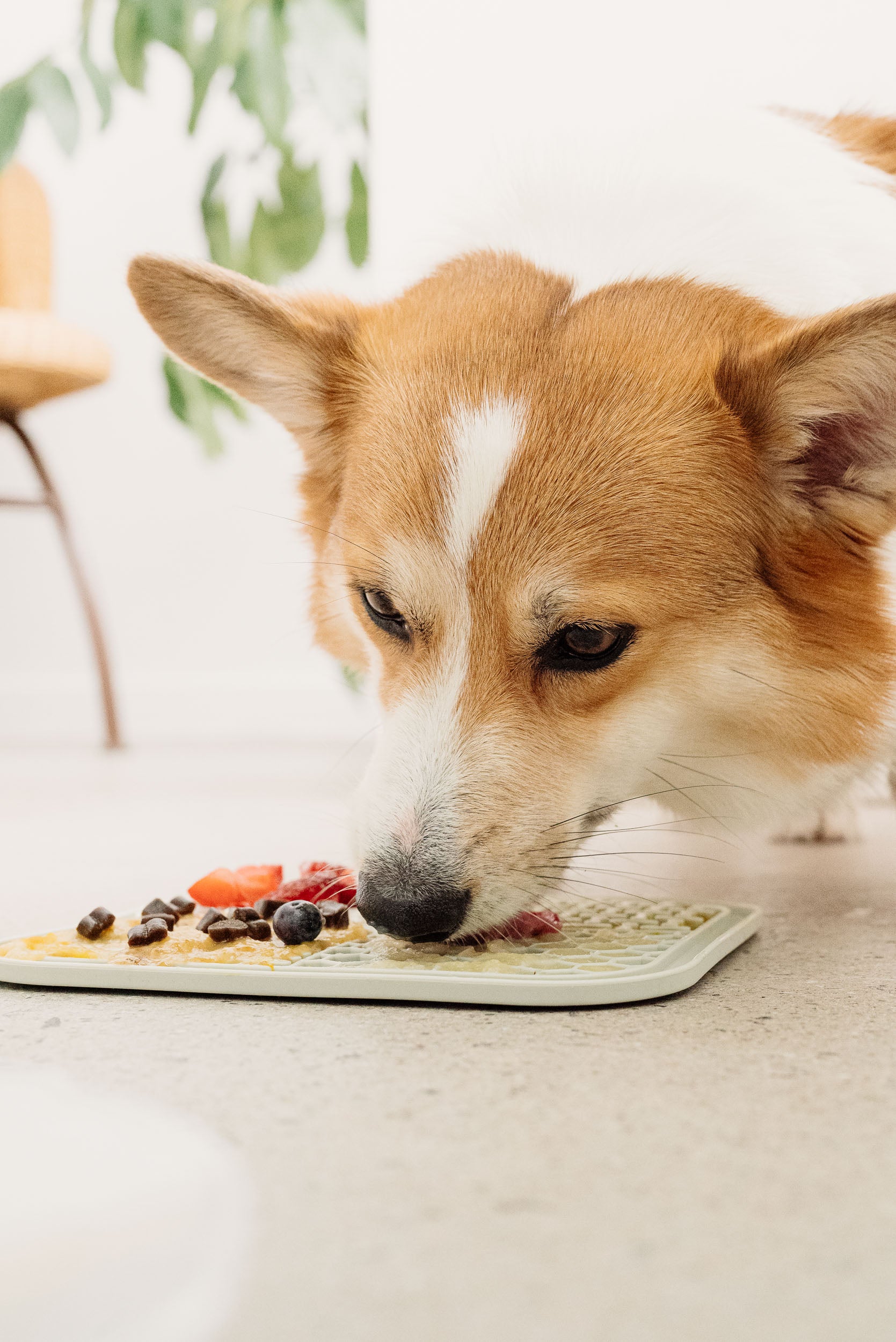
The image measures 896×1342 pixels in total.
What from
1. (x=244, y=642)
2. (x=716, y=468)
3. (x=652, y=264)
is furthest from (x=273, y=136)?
(x=716, y=468)

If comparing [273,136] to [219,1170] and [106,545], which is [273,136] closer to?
[106,545]

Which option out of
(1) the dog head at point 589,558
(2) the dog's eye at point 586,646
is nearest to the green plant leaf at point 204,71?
(1) the dog head at point 589,558

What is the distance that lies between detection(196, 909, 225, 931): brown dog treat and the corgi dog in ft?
0.71

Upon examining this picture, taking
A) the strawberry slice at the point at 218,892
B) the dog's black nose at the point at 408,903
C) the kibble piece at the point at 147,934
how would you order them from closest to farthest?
the dog's black nose at the point at 408,903
the kibble piece at the point at 147,934
the strawberry slice at the point at 218,892

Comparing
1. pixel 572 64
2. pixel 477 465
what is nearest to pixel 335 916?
pixel 477 465

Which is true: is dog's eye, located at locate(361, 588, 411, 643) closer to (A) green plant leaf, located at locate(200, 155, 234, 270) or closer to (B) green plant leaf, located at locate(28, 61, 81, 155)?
(A) green plant leaf, located at locate(200, 155, 234, 270)

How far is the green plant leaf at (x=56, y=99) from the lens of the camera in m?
3.27

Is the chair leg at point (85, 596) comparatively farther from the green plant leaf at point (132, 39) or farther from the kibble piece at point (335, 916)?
the kibble piece at point (335, 916)

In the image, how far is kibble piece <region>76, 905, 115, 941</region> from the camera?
1.29 m

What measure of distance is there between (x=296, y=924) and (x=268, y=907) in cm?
14

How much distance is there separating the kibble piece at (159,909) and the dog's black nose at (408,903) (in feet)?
0.97

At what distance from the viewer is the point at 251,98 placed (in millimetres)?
3359

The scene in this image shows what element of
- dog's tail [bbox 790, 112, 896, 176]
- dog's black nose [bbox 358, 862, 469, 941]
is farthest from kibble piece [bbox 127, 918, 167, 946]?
dog's tail [bbox 790, 112, 896, 176]

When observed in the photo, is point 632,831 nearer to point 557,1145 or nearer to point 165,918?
point 165,918
